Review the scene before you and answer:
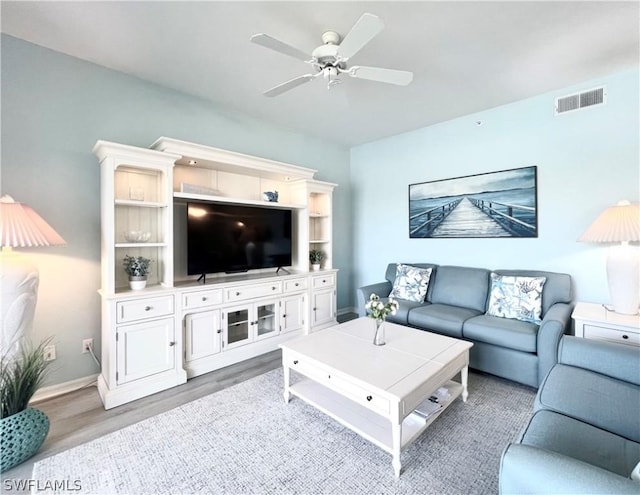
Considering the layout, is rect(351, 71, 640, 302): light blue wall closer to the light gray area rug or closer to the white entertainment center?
the white entertainment center

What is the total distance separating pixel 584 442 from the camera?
1.20m

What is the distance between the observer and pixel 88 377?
8.09 feet

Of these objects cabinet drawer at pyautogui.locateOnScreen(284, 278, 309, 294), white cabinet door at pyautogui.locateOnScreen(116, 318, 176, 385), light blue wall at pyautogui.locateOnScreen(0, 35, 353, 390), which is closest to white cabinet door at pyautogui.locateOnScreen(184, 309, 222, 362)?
white cabinet door at pyautogui.locateOnScreen(116, 318, 176, 385)

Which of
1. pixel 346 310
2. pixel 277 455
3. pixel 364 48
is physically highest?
pixel 364 48

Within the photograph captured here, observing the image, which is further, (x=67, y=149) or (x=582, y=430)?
(x=67, y=149)

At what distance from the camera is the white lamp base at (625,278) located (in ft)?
7.30

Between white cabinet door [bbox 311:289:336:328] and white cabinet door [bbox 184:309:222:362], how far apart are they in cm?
123

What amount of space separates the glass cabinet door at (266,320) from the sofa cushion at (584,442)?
2417mm

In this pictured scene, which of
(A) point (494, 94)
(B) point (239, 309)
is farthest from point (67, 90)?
(A) point (494, 94)

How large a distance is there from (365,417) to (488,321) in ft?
5.07

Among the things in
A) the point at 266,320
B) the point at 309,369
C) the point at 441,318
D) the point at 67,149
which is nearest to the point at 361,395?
the point at 309,369

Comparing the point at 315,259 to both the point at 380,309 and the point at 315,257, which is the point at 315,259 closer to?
the point at 315,257

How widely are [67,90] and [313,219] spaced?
9.24ft

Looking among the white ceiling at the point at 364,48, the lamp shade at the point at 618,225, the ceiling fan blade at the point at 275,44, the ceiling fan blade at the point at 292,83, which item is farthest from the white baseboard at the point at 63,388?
the lamp shade at the point at 618,225
